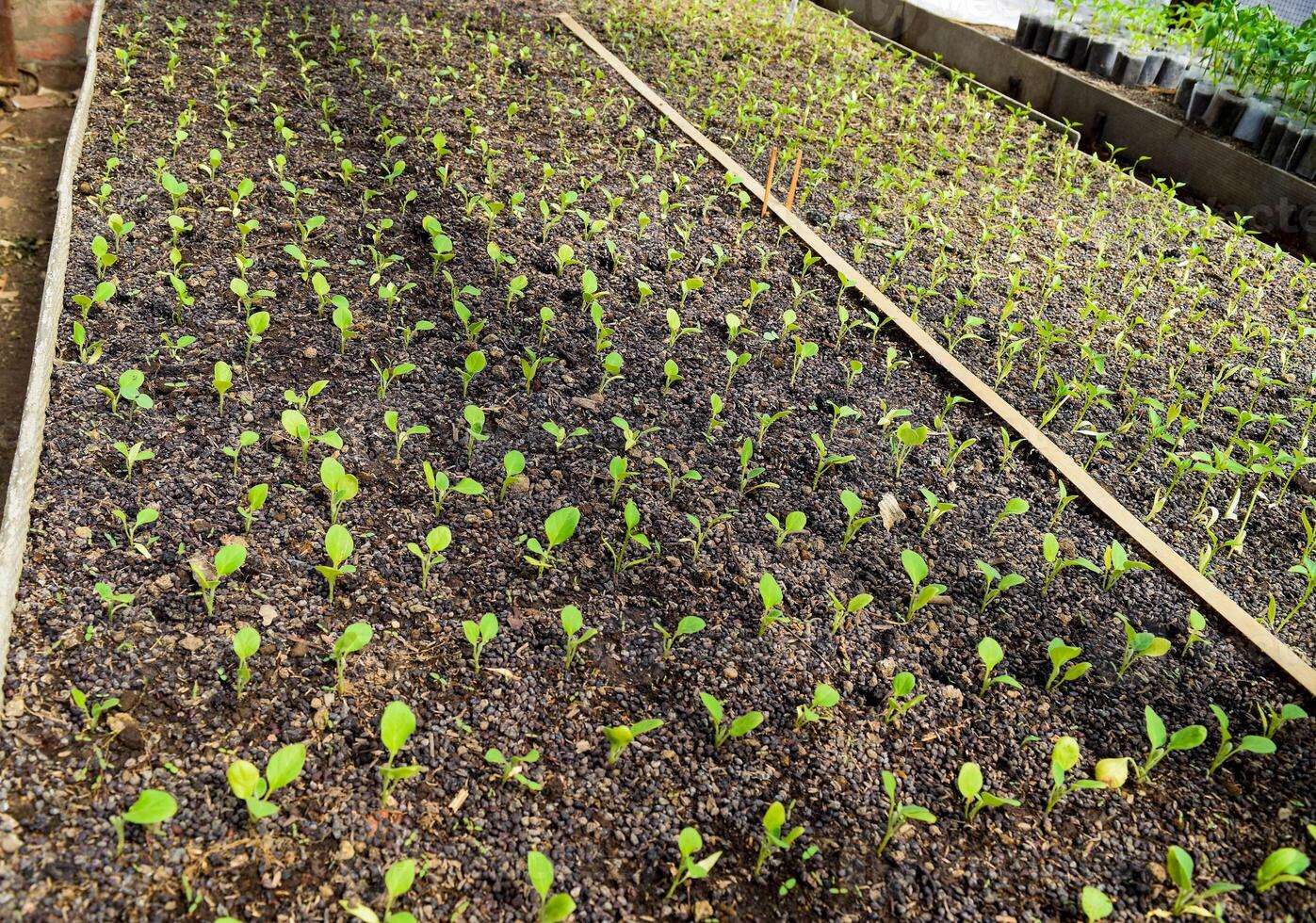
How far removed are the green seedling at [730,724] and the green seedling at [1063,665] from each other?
0.63m

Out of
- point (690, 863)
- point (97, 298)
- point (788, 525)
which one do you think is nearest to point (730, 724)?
point (690, 863)

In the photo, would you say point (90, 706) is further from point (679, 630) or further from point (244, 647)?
point (679, 630)

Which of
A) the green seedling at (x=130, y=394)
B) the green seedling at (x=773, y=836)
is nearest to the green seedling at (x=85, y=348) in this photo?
the green seedling at (x=130, y=394)

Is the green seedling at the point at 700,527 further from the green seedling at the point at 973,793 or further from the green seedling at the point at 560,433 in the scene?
the green seedling at the point at 973,793

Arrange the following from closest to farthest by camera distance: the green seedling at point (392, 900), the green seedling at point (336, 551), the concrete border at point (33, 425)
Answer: the green seedling at point (392, 900), the concrete border at point (33, 425), the green seedling at point (336, 551)

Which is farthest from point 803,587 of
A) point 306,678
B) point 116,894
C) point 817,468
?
point 116,894

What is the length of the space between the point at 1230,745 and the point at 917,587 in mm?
669

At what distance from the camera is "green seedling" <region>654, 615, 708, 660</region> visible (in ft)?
6.48

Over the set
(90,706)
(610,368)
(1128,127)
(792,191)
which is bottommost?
(90,706)

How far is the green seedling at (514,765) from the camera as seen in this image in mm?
1717

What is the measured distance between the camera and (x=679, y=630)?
6.50ft

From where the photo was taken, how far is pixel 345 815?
163cm

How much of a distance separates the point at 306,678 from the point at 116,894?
483mm

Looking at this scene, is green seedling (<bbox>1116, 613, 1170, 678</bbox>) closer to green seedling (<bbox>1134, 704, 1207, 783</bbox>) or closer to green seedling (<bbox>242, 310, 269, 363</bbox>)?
green seedling (<bbox>1134, 704, 1207, 783</bbox>)
